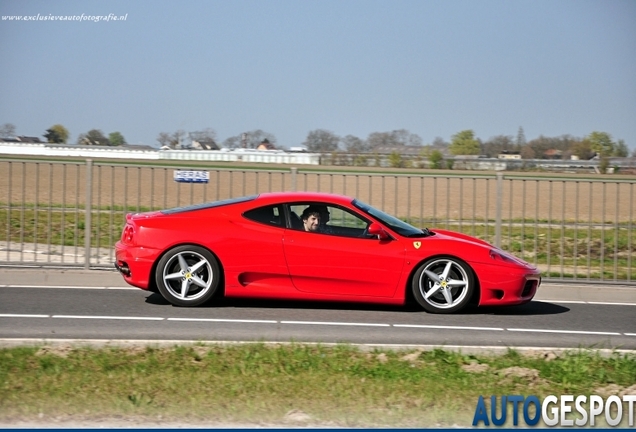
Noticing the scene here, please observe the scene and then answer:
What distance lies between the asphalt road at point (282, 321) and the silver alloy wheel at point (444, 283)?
203mm

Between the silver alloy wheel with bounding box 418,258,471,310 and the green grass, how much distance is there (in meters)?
2.38

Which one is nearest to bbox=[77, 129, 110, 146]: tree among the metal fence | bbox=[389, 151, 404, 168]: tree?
bbox=[389, 151, 404, 168]: tree

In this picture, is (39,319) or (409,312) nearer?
(39,319)

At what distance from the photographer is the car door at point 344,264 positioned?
31.5 ft

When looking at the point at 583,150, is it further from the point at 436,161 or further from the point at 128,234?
the point at 128,234

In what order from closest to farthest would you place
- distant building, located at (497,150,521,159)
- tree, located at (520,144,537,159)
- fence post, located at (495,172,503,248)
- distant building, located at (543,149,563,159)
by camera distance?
fence post, located at (495,172,503,248) → distant building, located at (543,149,563,159) → tree, located at (520,144,537,159) → distant building, located at (497,150,521,159)

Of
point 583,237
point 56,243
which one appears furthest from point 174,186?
point 583,237

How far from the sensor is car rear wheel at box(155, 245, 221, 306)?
9.65 metres

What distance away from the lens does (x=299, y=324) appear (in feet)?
29.0

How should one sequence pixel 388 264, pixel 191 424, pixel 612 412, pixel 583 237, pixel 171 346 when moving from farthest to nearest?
pixel 583 237, pixel 388 264, pixel 171 346, pixel 612 412, pixel 191 424

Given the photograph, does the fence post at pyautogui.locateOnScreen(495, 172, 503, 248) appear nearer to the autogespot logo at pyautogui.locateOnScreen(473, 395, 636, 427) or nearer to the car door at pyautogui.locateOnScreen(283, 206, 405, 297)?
the car door at pyautogui.locateOnScreen(283, 206, 405, 297)

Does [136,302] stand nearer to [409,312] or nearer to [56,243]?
[409,312]

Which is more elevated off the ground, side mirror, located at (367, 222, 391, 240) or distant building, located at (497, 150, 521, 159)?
distant building, located at (497, 150, 521, 159)

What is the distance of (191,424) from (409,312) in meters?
4.83
